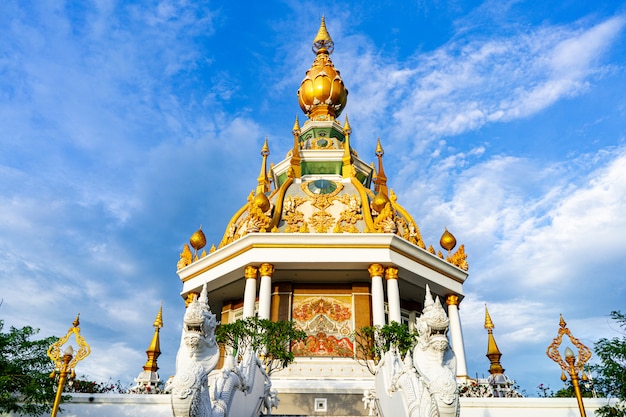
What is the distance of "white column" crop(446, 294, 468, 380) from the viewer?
21.3 meters

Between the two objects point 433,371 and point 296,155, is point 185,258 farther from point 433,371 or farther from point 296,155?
point 433,371

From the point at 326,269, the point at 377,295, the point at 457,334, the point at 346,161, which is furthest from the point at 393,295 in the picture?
the point at 346,161

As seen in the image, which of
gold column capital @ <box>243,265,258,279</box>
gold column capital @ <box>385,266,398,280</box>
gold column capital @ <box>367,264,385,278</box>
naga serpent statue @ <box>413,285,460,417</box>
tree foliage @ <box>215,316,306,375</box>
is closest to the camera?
naga serpent statue @ <box>413,285,460,417</box>

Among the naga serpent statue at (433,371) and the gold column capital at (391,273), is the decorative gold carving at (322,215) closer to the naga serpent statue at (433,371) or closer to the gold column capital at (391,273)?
the gold column capital at (391,273)

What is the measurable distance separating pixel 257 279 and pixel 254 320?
223 inches

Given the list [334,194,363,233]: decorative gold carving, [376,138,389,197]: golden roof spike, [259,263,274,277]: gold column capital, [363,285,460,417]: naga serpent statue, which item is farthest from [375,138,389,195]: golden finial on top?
[363,285,460,417]: naga serpent statue

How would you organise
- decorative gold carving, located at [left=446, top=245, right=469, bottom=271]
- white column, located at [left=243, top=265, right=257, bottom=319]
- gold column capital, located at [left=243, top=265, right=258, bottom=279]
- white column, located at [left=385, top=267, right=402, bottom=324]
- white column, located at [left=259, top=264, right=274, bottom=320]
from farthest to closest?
decorative gold carving, located at [left=446, top=245, right=469, bottom=271] → gold column capital, located at [left=243, top=265, right=258, bottom=279] → white column, located at [left=243, top=265, right=257, bottom=319] → white column, located at [left=385, top=267, right=402, bottom=324] → white column, located at [left=259, top=264, right=274, bottom=320]

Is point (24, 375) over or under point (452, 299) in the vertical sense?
under

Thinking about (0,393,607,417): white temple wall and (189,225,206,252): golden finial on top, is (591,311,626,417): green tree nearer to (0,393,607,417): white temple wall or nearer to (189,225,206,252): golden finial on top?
(0,393,607,417): white temple wall

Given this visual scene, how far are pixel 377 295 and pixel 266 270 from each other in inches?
180

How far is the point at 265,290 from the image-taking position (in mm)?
20844

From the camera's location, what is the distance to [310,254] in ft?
70.9

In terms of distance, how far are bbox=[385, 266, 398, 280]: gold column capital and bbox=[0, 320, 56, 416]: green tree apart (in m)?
12.2

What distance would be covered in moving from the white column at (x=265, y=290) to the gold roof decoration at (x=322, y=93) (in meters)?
14.5
